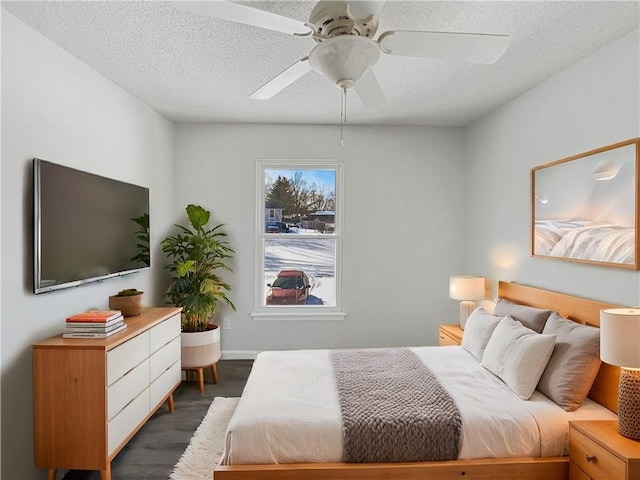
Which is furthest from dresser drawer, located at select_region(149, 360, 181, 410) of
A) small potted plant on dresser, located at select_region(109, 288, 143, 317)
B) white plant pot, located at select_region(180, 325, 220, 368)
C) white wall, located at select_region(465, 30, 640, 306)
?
white wall, located at select_region(465, 30, 640, 306)

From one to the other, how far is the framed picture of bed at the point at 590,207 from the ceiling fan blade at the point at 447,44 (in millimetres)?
1101

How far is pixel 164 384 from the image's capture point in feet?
10.4

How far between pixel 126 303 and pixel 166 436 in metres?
0.99

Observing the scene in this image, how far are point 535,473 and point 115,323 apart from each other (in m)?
2.43

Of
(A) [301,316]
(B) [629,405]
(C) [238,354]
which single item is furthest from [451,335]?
(C) [238,354]

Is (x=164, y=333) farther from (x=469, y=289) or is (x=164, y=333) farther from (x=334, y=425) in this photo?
(x=469, y=289)

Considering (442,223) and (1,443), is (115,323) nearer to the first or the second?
(1,443)

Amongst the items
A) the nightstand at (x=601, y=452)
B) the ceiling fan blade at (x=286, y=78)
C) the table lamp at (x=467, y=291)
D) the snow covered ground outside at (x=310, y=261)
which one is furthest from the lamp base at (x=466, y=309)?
the ceiling fan blade at (x=286, y=78)

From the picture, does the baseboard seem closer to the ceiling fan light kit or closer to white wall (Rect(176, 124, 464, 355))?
white wall (Rect(176, 124, 464, 355))

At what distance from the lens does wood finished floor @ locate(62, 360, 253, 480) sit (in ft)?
8.40

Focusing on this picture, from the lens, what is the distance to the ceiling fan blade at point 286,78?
6.86ft

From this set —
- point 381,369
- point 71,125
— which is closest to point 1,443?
point 71,125

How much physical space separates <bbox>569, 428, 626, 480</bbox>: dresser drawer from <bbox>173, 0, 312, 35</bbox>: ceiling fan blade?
87.4 inches

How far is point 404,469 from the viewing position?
6.69ft
